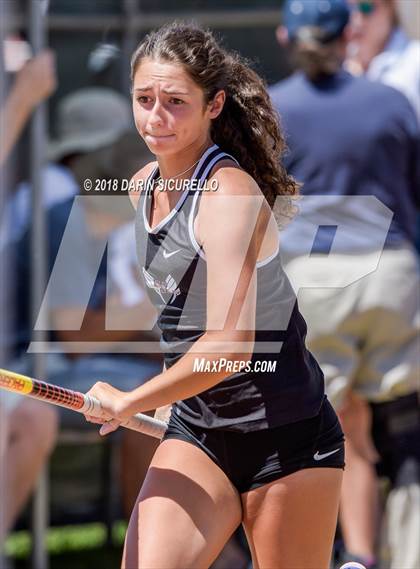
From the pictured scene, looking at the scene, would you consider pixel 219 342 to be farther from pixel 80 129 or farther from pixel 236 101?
pixel 80 129

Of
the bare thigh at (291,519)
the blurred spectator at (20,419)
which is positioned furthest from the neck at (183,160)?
the blurred spectator at (20,419)

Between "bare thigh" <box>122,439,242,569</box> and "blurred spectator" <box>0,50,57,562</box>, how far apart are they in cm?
107

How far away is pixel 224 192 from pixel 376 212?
4.36 feet

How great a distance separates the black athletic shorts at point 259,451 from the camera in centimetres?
235

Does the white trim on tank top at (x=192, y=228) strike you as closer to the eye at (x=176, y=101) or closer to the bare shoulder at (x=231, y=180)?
the bare shoulder at (x=231, y=180)

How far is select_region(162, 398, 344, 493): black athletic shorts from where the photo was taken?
2.35 meters

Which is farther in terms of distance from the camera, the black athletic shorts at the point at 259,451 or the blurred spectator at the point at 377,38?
the blurred spectator at the point at 377,38

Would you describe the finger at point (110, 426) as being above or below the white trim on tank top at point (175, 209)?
below

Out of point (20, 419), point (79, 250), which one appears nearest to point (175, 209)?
point (20, 419)

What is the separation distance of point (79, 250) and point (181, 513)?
183cm

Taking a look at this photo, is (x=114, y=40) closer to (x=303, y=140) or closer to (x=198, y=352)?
(x=303, y=140)

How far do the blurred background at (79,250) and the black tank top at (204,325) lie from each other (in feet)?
1.91

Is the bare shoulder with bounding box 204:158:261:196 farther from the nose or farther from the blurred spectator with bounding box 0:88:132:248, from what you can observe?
the blurred spectator with bounding box 0:88:132:248

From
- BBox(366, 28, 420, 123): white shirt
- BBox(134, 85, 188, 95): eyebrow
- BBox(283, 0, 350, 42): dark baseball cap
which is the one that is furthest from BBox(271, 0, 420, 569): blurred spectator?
BBox(134, 85, 188, 95): eyebrow
